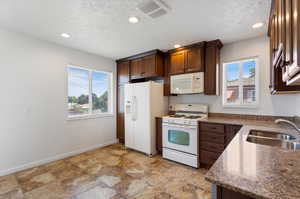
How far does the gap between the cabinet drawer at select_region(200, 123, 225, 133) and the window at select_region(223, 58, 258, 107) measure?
2.51ft

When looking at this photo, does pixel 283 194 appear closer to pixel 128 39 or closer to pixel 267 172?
pixel 267 172

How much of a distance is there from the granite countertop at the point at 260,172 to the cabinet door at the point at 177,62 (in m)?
2.46

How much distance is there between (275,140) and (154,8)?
2196mm

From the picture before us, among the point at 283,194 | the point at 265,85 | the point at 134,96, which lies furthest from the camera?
the point at 134,96

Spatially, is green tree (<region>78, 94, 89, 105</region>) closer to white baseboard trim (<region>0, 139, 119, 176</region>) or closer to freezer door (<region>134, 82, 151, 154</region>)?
white baseboard trim (<region>0, 139, 119, 176</region>)

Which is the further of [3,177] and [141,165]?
[141,165]

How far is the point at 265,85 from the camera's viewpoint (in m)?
2.70

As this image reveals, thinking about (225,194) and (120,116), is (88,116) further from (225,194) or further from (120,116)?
(225,194)

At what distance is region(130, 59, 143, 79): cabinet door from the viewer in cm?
381

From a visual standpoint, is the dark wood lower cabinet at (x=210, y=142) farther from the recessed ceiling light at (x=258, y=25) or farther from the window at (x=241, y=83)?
the recessed ceiling light at (x=258, y=25)

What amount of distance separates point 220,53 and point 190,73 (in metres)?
0.79

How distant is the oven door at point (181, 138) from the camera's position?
9.09 ft

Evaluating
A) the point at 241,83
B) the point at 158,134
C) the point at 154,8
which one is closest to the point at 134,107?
the point at 158,134

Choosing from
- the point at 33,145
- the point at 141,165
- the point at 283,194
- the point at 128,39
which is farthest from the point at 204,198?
the point at 33,145
